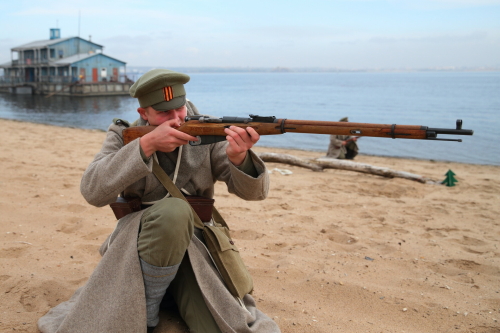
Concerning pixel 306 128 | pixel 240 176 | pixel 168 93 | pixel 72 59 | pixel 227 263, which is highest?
pixel 72 59

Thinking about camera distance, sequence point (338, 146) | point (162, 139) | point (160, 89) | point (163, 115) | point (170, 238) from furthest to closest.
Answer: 1. point (338, 146)
2. point (163, 115)
3. point (160, 89)
4. point (162, 139)
5. point (170, 238)

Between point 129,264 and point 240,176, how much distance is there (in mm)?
896

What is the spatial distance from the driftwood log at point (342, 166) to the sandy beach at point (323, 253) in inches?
48.4

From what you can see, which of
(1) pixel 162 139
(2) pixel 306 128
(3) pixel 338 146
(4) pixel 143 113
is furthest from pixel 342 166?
(1) pixel 162 139

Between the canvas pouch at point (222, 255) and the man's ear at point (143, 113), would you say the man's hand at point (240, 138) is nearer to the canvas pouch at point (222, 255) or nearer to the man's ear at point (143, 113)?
the canvas pouch at point (222, 255)

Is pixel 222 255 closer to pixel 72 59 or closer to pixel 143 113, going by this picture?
pixel 143 113

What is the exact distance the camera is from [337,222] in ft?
18.8

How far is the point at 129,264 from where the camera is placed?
2.65 m

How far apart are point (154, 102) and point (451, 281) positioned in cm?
306

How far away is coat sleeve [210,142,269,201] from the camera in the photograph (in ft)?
9.71

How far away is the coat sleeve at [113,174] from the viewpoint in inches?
105

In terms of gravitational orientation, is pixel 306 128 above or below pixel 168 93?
below

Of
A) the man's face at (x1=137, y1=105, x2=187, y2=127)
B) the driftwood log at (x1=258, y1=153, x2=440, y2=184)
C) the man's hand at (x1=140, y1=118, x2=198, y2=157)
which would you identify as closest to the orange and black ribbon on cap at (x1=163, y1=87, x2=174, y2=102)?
the man's face at (x1=137, y1=105, x2=187, y2=127)

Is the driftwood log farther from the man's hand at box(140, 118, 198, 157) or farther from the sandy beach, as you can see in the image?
the man's hand at box(140, 118, 198, 157)
